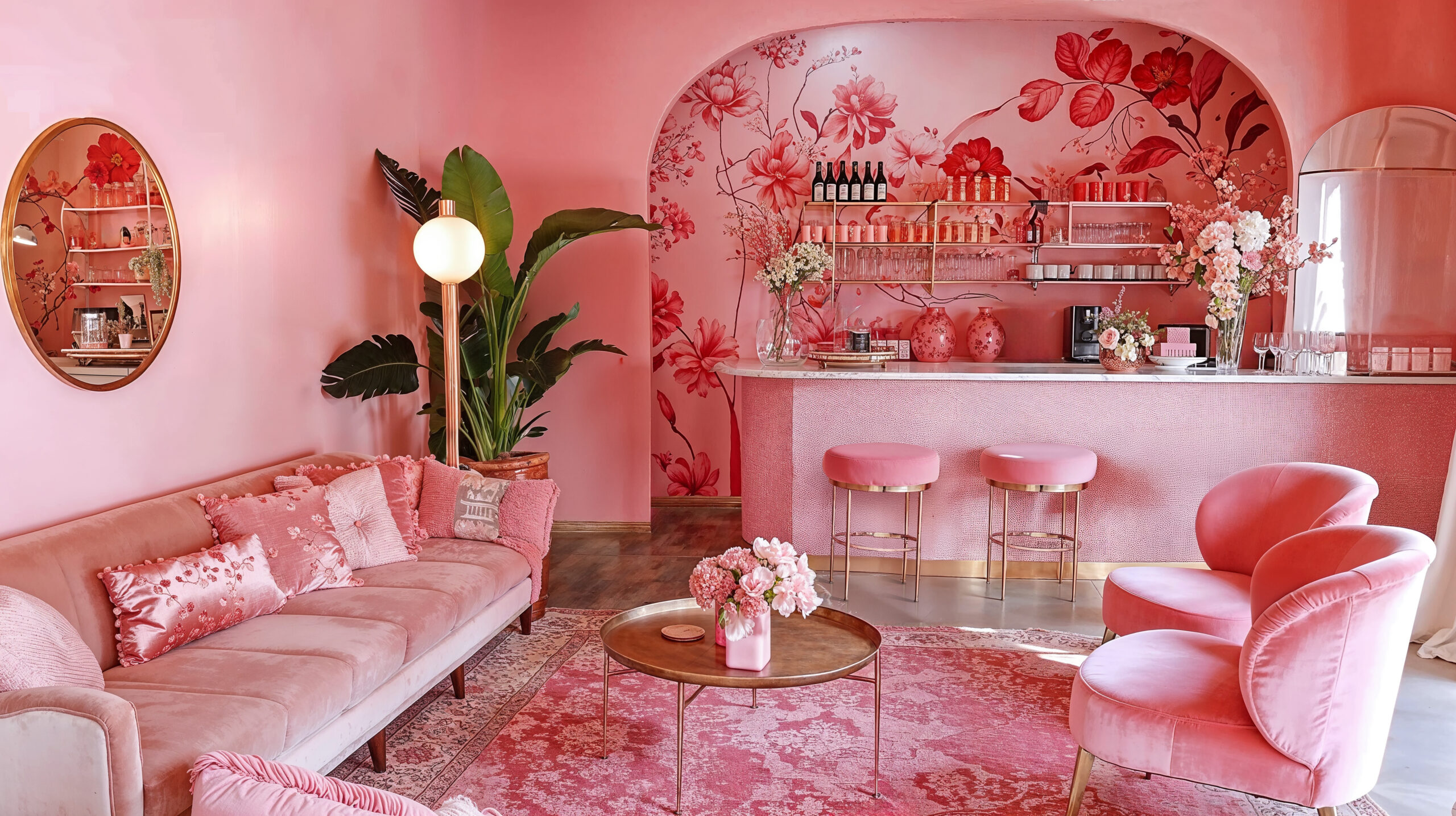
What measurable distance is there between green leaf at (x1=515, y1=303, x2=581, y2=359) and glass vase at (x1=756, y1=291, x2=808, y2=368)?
1028 millimetres

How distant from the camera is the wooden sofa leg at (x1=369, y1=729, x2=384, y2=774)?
2.94m

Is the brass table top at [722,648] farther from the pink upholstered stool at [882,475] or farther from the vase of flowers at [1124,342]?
the vase of flowers at [1124,342]

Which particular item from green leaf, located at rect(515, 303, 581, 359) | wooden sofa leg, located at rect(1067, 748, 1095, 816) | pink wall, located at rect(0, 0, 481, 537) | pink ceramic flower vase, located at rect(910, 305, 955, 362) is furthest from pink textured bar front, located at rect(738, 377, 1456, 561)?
wooden sofa leg, located at rect(1067, 748, 1095, 816)

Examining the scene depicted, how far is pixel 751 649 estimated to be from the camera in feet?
9.00

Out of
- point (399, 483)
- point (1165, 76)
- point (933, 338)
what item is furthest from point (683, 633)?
point (1165, 76)

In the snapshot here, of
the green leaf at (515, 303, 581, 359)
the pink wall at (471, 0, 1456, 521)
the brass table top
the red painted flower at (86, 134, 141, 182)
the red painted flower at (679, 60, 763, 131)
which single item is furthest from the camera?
the red painted flower at (679, 60, 763, 131)

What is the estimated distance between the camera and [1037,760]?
3039 mm

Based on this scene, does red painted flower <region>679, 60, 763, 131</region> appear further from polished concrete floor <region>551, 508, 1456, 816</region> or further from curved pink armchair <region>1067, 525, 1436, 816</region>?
curved pink armchair <region>1067, 525, 1436, 816</region>

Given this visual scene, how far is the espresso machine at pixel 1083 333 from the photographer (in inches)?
246

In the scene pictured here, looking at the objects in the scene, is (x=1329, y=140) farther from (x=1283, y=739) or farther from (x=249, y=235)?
(x=249, y=235)

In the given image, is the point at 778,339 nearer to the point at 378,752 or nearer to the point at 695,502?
the point at 695,502

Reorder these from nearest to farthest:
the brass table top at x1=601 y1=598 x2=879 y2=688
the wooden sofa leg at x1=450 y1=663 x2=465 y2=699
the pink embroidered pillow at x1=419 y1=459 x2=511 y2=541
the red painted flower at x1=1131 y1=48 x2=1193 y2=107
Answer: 1. the brass table top at x1=601 y1=598 x2=879 y2=688
2. the wooden sofa leg at x1=450 y1=663 x2=465 y2=699
3. the pink embroidered pillow at x1=419 y1=459 x2=511 y2=541
4. the red painted flower at x1=1131 y1=48 x2=1193 y2=107

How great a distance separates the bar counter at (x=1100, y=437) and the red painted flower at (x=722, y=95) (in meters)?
2.17

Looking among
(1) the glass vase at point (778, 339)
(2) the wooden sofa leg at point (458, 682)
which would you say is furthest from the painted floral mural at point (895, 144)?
(2) the wooden sofa leg at point (458, 682)
